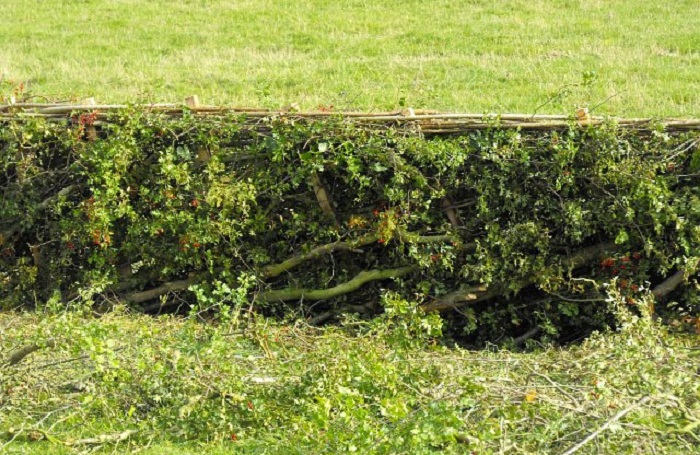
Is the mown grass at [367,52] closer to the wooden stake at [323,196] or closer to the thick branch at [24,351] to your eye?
the wooden stake at [323,196]

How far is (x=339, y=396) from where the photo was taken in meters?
5.97

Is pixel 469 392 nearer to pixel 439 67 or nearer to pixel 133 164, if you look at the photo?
pixel 133 164

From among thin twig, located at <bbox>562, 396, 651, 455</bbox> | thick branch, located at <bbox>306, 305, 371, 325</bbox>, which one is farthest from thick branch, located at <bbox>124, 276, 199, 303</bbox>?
thin twig, located at <bbox>562, 396, 651, 455</bbox>

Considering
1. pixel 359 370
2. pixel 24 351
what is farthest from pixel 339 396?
pixel 24 351

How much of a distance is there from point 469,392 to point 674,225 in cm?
360

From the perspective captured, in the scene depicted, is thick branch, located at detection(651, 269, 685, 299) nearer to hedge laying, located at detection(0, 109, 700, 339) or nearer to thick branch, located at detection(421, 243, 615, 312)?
hedge laying, located at detection(0, 109, 700, 339)

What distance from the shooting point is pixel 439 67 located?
13.9 m

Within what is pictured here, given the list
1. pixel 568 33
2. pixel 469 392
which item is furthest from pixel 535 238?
pixel 568 33

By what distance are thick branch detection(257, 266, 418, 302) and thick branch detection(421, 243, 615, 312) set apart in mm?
403

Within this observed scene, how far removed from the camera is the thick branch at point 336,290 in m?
9.27

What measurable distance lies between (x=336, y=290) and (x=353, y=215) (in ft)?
2.45

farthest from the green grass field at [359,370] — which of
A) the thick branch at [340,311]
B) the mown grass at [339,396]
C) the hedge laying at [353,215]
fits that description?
the hedge laying at [353,215]

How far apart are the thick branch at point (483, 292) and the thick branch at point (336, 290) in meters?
0.40

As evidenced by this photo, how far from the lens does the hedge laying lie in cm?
871
